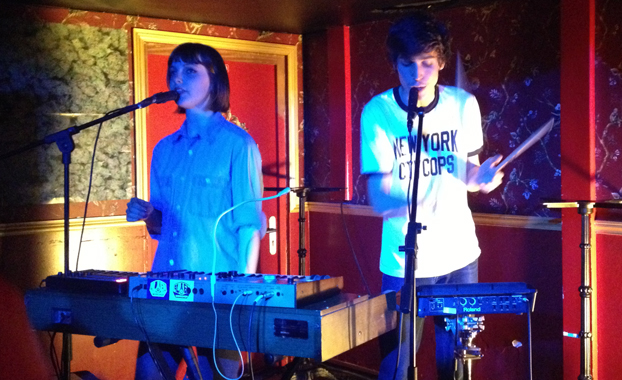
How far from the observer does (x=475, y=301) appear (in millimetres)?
1952

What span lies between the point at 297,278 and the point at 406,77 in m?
1.10

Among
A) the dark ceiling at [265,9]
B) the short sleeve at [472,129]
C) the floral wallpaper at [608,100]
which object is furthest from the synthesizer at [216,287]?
the dark ceiling at [265,9]

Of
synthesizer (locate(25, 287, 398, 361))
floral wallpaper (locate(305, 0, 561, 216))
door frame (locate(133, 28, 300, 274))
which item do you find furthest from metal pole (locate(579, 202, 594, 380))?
door frame (locate(133, 28, 300, 274))

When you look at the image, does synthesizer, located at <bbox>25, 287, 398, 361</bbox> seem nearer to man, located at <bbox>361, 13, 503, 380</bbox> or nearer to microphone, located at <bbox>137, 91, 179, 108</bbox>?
man, located at <bbox>361, 13, 503, 380</bbox>

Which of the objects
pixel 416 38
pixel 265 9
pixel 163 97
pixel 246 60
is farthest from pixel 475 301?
pixel 246 60

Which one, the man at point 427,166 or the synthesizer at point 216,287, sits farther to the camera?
the man at point 427,166

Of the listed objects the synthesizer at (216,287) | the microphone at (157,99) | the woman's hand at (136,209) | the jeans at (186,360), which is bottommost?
the jeans at (186,360)

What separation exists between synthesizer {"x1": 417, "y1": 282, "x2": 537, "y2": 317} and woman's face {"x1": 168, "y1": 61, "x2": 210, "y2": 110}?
1176 millimetres

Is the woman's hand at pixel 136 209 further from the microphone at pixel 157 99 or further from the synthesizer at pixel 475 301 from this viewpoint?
the synthesizer at pixel 475 301

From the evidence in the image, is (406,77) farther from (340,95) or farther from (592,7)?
(340,95)

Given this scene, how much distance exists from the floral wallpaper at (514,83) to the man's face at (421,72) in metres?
0.96

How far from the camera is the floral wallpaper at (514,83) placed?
3.22m

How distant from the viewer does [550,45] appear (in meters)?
3.19

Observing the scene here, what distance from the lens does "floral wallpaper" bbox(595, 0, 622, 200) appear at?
2.97 metres
